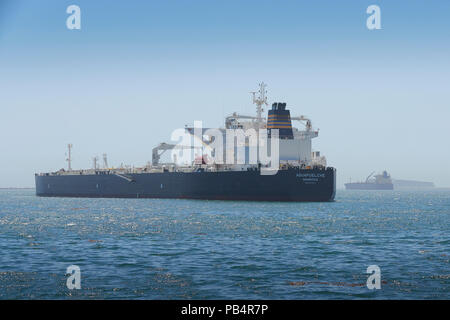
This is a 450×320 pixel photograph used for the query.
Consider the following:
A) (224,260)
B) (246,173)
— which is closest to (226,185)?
(246,173)

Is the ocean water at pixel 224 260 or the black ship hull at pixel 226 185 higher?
the black ship hull at pixel 226 185

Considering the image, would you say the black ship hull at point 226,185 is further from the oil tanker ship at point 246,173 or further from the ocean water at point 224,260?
the ocean water at point 224,260

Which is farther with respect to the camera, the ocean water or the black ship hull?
the black ship hull

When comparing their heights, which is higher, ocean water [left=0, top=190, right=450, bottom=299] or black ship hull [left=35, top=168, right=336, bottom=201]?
black ship hull [left=35, top=168, right=336, bottom=201]

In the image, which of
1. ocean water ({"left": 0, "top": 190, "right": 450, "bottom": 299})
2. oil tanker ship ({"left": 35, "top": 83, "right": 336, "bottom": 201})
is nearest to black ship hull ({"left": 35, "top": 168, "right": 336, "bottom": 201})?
oil tanker ship ({"left": 35, "top": 83, "right": 336, "bottom": 201})

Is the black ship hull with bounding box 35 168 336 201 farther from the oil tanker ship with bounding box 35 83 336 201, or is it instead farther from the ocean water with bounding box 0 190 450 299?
the ocean water with bounding box 0 190 450 299

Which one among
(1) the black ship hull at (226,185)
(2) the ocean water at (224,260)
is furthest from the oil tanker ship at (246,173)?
(2) the ocean water at (224,260)

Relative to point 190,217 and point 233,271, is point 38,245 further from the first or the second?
point 190,217
